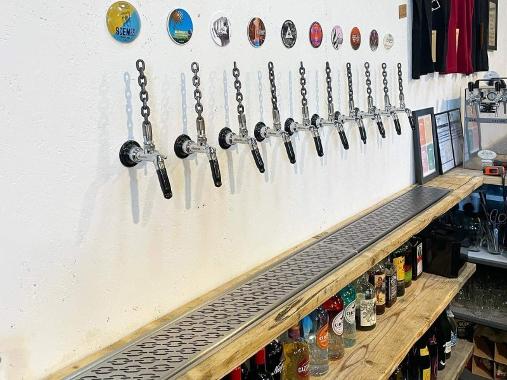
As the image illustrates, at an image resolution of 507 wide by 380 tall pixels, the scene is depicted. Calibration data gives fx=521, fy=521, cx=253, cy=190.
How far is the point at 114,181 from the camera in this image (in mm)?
1130

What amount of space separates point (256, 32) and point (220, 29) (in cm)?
16

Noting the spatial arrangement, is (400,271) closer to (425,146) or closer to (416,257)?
(416,257)

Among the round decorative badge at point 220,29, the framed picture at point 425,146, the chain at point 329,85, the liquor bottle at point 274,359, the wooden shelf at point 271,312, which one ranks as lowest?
the liquor bottle at point 274,359

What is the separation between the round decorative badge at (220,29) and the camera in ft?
4.39

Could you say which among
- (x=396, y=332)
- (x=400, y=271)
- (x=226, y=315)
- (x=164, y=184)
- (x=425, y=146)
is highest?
(x=164, y=184)

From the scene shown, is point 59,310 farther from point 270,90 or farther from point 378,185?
point 378,185

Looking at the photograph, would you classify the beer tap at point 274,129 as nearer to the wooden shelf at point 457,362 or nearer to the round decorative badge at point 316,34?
the round decorative badge at point 316,34

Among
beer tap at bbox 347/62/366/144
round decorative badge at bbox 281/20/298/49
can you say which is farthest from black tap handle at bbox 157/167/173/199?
beer tap at bbox 347/62/366/144

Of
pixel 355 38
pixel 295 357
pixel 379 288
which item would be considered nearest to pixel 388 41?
pixel 355 38

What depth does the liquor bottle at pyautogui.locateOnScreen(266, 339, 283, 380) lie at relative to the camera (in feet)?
4.45

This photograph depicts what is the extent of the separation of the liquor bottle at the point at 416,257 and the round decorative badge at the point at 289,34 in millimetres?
1099

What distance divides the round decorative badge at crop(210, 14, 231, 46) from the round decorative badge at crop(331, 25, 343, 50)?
0.57m

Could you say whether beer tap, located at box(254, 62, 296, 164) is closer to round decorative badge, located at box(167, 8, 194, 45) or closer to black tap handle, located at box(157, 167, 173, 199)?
round decorative badge, located at box(167, 8, 194, 45)

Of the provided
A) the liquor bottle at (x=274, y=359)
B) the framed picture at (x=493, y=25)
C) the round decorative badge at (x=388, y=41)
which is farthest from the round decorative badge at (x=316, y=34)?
the framed picture at (x=493, y=25)
